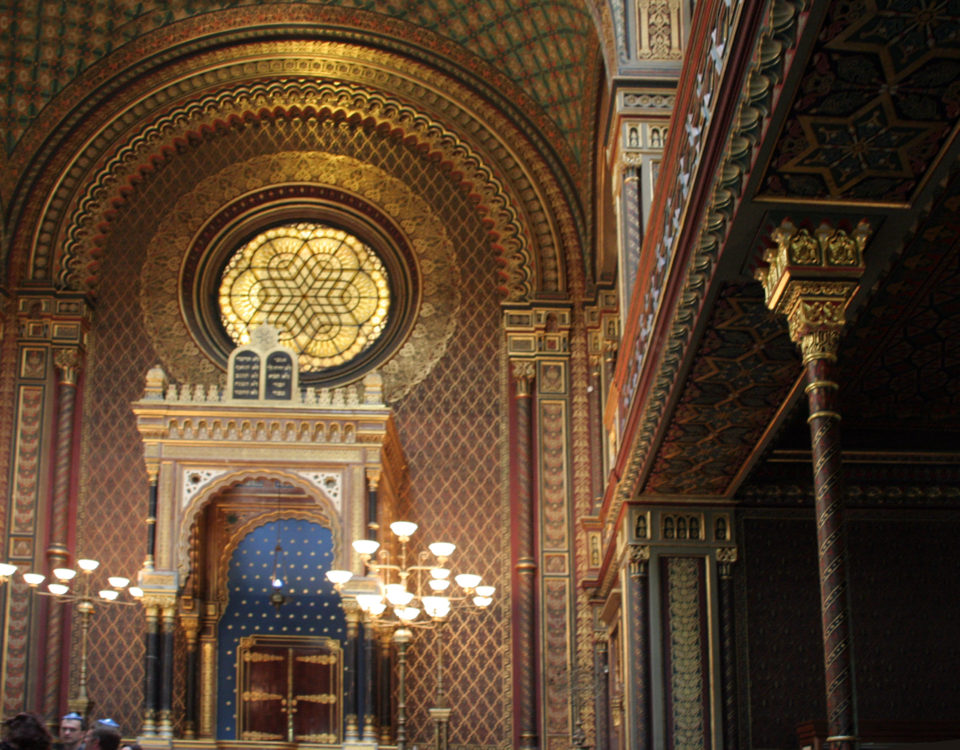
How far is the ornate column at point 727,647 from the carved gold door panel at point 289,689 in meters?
5.48

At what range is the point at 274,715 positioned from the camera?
52.4 ft

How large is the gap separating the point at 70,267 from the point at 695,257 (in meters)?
11.3

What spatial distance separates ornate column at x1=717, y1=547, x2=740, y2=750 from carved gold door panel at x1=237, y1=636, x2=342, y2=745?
5482 mm

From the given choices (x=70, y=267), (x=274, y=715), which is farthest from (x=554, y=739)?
(x=70, y=267)

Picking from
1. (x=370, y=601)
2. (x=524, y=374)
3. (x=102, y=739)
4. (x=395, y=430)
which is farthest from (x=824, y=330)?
(x=524, y=374)

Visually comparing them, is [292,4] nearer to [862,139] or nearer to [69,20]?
[69,20]

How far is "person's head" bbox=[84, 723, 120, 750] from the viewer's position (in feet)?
18.4

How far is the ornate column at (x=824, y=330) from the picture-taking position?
6.43m

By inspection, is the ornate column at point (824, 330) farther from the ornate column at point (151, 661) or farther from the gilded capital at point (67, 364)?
the gilded capital at point (67, 364)

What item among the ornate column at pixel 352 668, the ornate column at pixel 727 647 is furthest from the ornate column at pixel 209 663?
the ornate column at pixel 727 647

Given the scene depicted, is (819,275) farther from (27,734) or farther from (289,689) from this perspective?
(289,689)

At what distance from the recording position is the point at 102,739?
561cm

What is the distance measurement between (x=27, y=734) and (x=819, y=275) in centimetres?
409

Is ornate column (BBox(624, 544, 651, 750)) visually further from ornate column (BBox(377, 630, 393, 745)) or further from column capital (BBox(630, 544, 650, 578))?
ornate column (BBox(377, 630, 393, 745))
